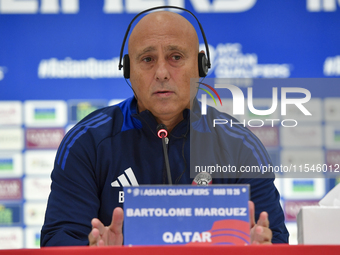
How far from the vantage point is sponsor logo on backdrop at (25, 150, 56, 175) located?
286 centimetres

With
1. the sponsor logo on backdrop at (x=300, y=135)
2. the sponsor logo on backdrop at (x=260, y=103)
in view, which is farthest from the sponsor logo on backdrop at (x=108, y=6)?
the sponsor logo on backdrop at (x=300, y=135)

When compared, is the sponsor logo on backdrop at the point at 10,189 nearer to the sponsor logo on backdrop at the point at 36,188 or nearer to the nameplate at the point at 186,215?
the sponsor logo on backdrop at the point at 36,188

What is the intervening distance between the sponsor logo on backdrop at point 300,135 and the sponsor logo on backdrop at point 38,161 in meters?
1.83

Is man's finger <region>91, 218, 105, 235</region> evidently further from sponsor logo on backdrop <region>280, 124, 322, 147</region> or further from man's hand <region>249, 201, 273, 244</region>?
sponsor logo on backdrop <region>280, 124, 322, 147</region>

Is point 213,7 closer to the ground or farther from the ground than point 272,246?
farther from the ground

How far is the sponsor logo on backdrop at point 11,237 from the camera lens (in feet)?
9.06

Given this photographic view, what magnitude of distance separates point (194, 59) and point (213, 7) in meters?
1.26

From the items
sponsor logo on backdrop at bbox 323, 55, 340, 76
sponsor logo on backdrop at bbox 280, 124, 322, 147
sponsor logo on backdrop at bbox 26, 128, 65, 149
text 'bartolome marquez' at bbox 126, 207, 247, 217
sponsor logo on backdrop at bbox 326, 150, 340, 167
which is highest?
sponsor logo on backdrop at bbox 323, 55, 340, 76

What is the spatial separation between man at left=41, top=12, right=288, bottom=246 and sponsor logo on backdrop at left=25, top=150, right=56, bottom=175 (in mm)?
1090

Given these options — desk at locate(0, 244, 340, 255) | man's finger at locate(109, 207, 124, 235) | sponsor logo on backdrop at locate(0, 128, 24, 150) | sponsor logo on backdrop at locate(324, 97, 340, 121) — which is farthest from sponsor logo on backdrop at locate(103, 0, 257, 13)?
desk at locate(0, 244, 340, 255)

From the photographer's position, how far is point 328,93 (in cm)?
161

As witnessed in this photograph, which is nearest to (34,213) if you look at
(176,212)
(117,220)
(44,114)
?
(44,114)

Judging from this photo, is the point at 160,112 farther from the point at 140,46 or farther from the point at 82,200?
the point at 82,200

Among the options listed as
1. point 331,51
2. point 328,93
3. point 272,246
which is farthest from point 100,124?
point 331,51
